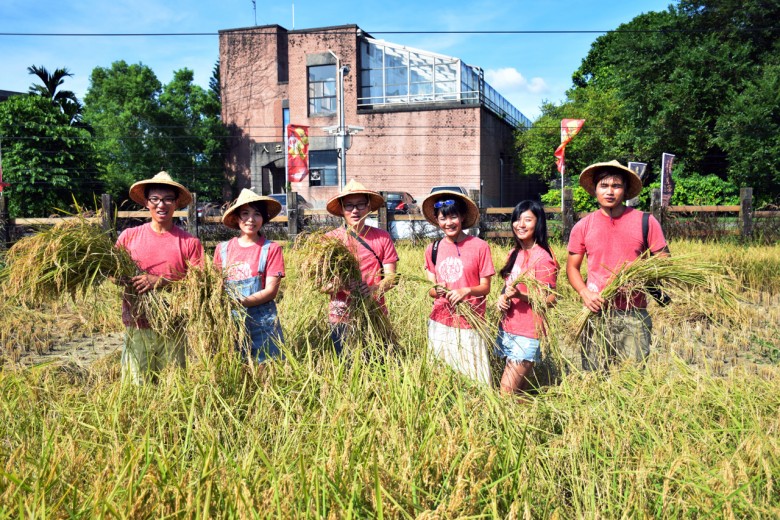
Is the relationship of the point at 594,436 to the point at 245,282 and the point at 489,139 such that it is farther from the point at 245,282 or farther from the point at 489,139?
the point at 489,139

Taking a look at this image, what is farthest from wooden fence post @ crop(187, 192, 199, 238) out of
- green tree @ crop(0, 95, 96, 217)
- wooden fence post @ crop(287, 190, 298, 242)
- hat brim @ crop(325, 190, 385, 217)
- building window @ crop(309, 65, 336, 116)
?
building window @ crop(309, 65, 336, 116)

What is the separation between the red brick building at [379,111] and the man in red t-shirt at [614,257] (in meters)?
19.3

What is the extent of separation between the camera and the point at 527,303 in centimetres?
294

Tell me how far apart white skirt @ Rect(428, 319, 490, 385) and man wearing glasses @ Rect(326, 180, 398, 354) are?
0.35 metres

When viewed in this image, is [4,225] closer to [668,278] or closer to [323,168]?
[668,278]

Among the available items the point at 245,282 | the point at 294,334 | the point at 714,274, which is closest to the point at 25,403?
the point at 245,282

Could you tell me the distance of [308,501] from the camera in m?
1.63

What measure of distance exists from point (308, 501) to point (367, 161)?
80.3 feet

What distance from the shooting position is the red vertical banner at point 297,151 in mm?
18969

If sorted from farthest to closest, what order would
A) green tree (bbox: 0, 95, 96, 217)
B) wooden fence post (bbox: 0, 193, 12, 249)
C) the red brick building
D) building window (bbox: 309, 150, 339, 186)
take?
building window (bbox: 309, 150, 339, 186) < the red brick building < green tree (bbox: 0, 95, 96, 217) < wooden fence post (bbox: 0, 193, 12, 249)

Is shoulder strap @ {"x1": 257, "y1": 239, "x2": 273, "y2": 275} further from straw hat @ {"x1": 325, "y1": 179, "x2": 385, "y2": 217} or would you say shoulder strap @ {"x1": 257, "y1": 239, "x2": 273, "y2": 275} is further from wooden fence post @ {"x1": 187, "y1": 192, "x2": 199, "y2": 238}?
wooden fence post @ {"x1": 187, "y1": 192, "x2": 199, "y2": 238}

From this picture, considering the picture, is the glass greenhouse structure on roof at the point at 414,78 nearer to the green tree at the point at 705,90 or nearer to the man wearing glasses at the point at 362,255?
the green tree at the point at 705,90

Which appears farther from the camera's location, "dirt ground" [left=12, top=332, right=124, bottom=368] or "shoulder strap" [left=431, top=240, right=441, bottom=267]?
"dirt ground" [left=12, top=332, right=124, bottom=368]

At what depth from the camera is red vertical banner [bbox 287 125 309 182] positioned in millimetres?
18969
